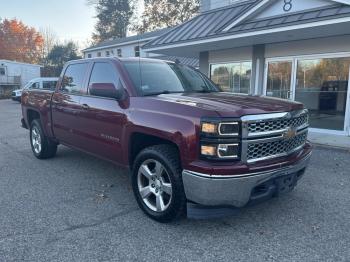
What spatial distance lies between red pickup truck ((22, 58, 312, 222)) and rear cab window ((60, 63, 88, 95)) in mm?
31

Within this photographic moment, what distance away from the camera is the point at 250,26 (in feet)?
32.1

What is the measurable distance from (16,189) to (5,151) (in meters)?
3.22

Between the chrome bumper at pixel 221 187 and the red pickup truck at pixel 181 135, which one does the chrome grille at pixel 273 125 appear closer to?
the red pickup truck at pixel 181 135

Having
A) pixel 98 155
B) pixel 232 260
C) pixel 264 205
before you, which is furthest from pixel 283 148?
pixel 98 155

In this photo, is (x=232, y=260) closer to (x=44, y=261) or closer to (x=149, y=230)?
(x=149, y=230)

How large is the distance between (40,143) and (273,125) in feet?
16.2

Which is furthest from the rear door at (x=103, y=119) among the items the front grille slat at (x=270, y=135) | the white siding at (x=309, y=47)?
the white siding at (x=309, y=47)

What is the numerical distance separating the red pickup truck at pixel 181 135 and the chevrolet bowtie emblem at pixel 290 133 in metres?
0.01

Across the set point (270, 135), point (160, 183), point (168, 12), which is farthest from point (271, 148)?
point (168, 12)

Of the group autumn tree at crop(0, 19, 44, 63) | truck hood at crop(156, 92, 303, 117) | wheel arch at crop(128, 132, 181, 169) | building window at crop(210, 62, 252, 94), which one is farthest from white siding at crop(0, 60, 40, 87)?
truck hood at crop(156, 92, 303, 117)

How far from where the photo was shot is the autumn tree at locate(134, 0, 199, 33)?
45.8 meters

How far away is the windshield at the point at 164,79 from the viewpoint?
4262mm

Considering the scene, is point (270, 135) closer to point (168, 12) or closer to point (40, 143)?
point (40, 143)

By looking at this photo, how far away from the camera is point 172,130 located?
3402 millimetres
